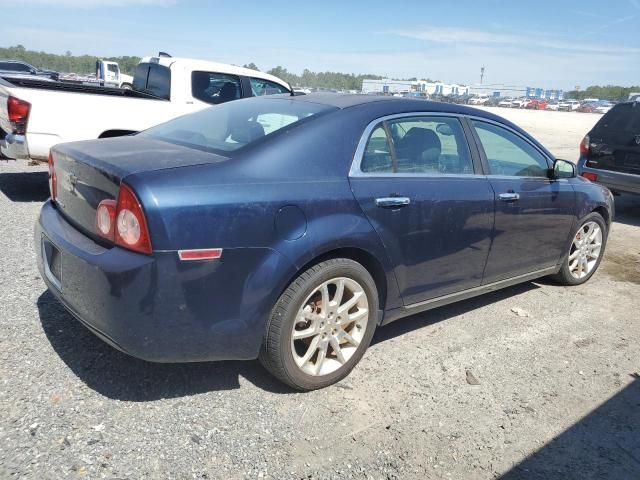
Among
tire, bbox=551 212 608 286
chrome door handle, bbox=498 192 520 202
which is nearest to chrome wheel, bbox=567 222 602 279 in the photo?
tire, bbox=551 212 608 286

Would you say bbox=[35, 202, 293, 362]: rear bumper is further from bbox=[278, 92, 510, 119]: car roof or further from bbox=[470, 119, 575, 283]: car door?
bbox=[470, 119, 575, 283]: car door

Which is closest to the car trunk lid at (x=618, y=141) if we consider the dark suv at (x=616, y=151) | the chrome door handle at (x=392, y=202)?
the dark suv at (x=616, y=151)

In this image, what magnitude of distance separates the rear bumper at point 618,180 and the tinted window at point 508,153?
3998 mm

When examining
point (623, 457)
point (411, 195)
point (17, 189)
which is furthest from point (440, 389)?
point (17, 189)

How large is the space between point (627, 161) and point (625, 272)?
2824 mm

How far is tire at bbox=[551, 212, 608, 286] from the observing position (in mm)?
4840

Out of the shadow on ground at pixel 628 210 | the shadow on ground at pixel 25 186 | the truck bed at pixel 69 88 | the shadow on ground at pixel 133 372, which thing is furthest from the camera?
the shadow on ground at pixel 628 210

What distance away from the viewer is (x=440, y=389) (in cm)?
317

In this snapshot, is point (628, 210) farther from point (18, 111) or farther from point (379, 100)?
point (18, 111)

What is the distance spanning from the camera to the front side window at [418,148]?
3217mm

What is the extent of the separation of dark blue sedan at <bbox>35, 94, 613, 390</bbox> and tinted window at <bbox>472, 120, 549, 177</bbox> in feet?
Result: 0.09

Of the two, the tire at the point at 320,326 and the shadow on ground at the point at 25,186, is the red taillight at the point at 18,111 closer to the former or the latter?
the shadow on ground at the point at 25,186

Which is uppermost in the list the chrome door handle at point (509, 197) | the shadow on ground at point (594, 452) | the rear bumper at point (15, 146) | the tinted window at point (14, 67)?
the tinted window at point (14, 67)

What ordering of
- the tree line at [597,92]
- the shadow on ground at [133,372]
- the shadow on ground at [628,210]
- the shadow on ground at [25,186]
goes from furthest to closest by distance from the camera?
the tree line at [597,92]
the shadow on ground at [628,210]
the shadow on ground at [25,186]
the shadow on ground at [133,372]
